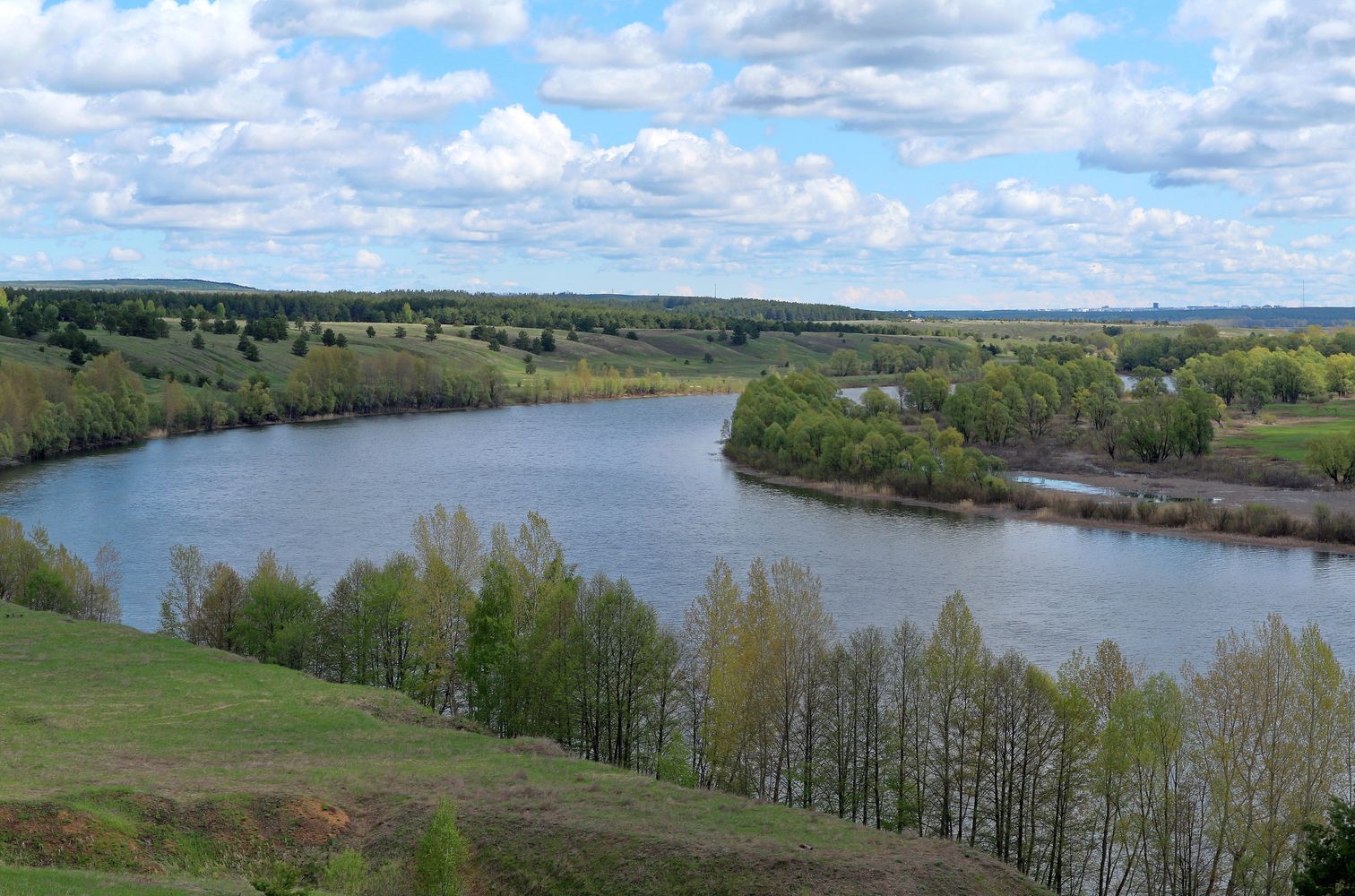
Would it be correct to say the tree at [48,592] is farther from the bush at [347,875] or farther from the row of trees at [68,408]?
the row of trees at [68,408]

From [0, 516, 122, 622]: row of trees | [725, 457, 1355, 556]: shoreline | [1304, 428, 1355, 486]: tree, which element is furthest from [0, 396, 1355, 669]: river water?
[1304, 428, 1355, 486]: tree

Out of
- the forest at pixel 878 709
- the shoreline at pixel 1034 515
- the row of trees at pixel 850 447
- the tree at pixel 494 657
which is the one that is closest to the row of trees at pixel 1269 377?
the row of trees at pixel 850 447

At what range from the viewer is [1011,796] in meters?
33.2

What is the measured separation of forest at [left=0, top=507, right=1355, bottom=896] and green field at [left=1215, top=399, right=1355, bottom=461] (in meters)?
68.5

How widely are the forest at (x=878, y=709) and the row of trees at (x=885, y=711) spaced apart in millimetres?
90

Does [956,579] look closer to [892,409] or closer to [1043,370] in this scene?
[892,409]

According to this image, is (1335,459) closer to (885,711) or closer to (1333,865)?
(885,711)

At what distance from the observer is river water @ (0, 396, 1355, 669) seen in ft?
182

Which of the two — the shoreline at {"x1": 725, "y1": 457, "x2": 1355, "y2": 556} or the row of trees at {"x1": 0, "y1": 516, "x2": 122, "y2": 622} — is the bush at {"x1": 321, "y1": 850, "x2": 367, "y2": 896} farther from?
the shoreline at {"x1": 725, "y1": 457, "x2": 1355, "y2": 556}

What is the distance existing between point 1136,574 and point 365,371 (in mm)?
123349

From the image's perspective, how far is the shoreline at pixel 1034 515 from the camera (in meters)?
72.8

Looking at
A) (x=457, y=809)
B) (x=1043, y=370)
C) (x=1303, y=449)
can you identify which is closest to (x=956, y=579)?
(x=457, y=809)

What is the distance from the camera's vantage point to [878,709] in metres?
37.9

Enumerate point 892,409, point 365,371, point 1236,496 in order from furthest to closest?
point 365,371 → point 892,409 → point 1236,496
